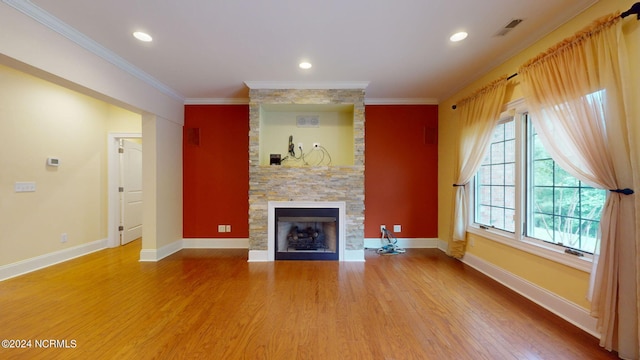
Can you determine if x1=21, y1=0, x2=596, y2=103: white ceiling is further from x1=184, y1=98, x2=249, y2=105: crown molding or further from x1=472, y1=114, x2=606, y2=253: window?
x1=472, y1=114, x2=606, y2=253: window

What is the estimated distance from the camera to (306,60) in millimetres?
2893

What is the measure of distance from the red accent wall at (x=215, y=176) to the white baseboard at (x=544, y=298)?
3.77 meters

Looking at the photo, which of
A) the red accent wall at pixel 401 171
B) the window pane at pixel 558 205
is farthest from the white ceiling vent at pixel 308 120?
the window pane at pixel 558 205

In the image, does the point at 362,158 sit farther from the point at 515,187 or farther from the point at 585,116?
the point at 585,116

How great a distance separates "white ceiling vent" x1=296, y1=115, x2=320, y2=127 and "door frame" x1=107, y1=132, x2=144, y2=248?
2.94m

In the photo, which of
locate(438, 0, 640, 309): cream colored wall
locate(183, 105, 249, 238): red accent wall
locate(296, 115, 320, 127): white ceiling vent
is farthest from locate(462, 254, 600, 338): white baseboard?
locate(183, 105, 249, 238): red accent wall

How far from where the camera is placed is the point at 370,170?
4320 mm

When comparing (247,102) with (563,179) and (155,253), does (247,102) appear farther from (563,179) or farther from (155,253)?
(563,179)

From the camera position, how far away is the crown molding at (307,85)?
3541 millimetres

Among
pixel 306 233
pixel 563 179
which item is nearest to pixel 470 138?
pixel 563 179

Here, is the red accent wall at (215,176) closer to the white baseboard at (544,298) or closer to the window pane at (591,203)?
the white baseboard at (544,298)

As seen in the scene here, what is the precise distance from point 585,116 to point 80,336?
4.37 meters

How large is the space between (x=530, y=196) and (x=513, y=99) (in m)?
1.12

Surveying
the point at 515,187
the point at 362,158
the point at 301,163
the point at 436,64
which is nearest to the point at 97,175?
the point at 301,163
